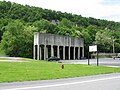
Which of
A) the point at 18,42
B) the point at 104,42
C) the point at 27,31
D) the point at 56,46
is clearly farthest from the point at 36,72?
the point at 104,42

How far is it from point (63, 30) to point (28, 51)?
2890cm

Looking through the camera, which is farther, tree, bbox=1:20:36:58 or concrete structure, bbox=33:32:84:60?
tree, bbox=1:20:36:58

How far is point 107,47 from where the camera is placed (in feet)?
446

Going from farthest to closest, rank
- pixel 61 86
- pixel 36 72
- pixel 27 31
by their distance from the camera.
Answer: pixel 27 31 → pixel 36 72 → pixel 61 86

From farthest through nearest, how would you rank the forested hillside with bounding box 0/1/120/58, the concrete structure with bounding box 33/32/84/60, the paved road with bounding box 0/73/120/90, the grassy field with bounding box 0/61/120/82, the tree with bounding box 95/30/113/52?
the tree with bounding box 95/30/113/52 → the forested hillside with bounding box 0/1/120/58 → the concrete structure with bounding box 33/32/84/60 → the grassy field with bounding box 0/61/120/82 → the paved road with bounding box 0/73/120/90

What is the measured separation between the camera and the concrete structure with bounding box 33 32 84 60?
260 ft

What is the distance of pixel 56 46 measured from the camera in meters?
87.3

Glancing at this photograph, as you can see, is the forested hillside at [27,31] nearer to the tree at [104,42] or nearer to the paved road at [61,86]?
the tree at [104,42]

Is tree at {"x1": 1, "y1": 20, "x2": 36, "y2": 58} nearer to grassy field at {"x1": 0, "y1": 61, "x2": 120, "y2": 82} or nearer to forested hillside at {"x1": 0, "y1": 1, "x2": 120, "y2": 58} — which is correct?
forested hillside at {"x1": 0, "y1": 1, "x2": 120, "y2": 58}

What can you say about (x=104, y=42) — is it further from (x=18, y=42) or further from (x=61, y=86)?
(x=61, y=86)

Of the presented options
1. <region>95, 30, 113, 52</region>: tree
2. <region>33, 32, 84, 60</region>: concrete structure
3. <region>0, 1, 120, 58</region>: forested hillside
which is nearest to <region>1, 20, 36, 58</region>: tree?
<region>0, 1, 120, 58</region>: forested hillside

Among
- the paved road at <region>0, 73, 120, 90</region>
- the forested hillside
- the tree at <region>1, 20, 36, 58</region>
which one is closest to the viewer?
the paved road at <region>0, 73, 120, 90</region>

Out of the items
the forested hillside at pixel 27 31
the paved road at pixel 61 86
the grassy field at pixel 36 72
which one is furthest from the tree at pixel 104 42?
the paved road at pixel 61 86

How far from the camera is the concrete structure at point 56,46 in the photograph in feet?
260
